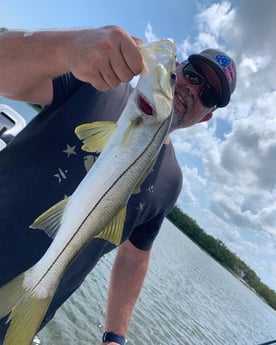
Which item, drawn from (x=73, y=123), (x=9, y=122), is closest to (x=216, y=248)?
(x=9, y=122)

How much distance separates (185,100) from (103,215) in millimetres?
1611

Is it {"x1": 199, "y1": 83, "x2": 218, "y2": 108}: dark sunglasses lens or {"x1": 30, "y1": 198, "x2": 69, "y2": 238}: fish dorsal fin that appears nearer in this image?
{"x1": 30, "y1": 198, "x2": 69, "y2": 238}: fish dorsal fin

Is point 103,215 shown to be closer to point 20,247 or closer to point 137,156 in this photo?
point 137,156

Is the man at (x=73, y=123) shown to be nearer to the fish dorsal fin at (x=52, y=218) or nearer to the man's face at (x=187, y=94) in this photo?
the man's face at (x=187, y=94)

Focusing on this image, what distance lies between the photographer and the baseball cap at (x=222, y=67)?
3.12 meters

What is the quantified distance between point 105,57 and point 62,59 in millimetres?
255

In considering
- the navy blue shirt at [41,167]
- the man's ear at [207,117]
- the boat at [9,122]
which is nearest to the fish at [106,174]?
the navy blue shirt at [41,167]

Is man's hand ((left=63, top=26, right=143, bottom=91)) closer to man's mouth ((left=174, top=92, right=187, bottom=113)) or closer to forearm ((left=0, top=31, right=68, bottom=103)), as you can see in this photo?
forearm ((left=0, top=31, right=68, bottom=103))

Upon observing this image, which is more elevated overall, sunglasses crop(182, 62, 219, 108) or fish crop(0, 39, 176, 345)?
sunglasses crop(182, 62, 219, 108)

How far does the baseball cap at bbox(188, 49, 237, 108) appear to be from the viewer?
312cm

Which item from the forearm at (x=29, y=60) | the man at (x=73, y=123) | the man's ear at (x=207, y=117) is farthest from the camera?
the man's ear at (x=207, y=117)

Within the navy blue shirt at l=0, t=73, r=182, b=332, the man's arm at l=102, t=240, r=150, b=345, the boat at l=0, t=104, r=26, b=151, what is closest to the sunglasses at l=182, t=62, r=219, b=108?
the navy blue shirt at l=0, t=73, r=182, b=332

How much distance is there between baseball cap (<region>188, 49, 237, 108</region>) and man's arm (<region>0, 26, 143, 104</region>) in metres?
1.43

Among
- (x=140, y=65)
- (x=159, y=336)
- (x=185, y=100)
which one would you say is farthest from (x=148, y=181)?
(x=159, y=336)
